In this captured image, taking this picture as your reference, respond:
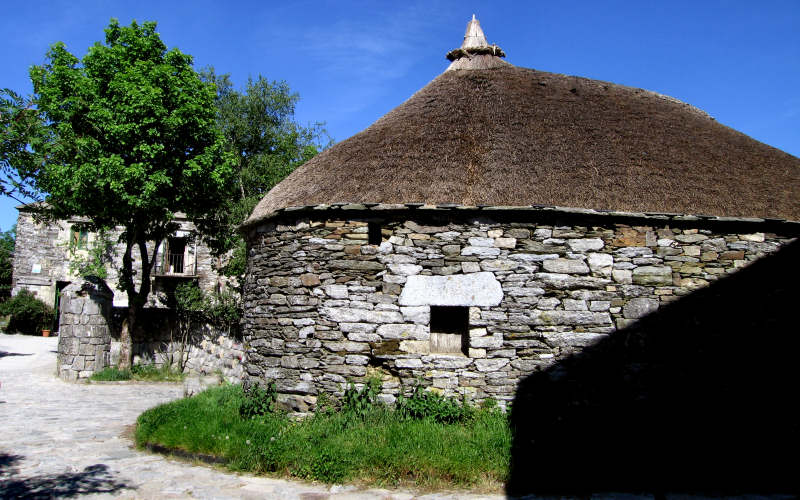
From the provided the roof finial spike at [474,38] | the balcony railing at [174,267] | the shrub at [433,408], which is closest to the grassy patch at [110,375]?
the shrub at [433,408]

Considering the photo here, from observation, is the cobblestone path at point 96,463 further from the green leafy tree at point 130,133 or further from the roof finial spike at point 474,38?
the roof finial spike at point 474,38

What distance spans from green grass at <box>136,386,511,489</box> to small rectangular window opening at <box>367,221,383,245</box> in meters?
2.02

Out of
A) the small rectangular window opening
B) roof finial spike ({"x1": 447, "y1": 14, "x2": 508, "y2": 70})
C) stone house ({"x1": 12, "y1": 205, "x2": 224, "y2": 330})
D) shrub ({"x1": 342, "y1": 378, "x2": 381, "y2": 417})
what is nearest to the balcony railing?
stone house ({"x1": 12, "y1": 205, "x2": 224, "y2": 330})

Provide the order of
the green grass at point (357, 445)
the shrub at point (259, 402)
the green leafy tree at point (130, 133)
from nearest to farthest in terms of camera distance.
→ the green grass at point (357, 445)
the shrub at point (259, 402)
the green leafy tree at point (130, 133)

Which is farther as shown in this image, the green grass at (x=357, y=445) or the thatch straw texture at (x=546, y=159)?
the thatch straw texture at (x=546, y=159)

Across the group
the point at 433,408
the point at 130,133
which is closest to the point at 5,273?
the point at 130,133

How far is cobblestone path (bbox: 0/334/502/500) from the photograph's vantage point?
5266mm

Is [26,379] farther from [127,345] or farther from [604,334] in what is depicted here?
[604,334]

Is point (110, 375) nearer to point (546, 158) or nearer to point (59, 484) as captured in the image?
point (59, 484)

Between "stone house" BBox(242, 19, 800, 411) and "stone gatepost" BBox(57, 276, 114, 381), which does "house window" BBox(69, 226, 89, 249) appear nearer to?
"stone gatepost" BBox(57, 276, 114, 381)

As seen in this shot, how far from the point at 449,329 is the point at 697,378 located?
9.92ft

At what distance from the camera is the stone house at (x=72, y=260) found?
969 inches

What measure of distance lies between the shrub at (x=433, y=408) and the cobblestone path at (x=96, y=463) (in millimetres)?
1324

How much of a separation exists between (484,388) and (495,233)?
6.11 ft
